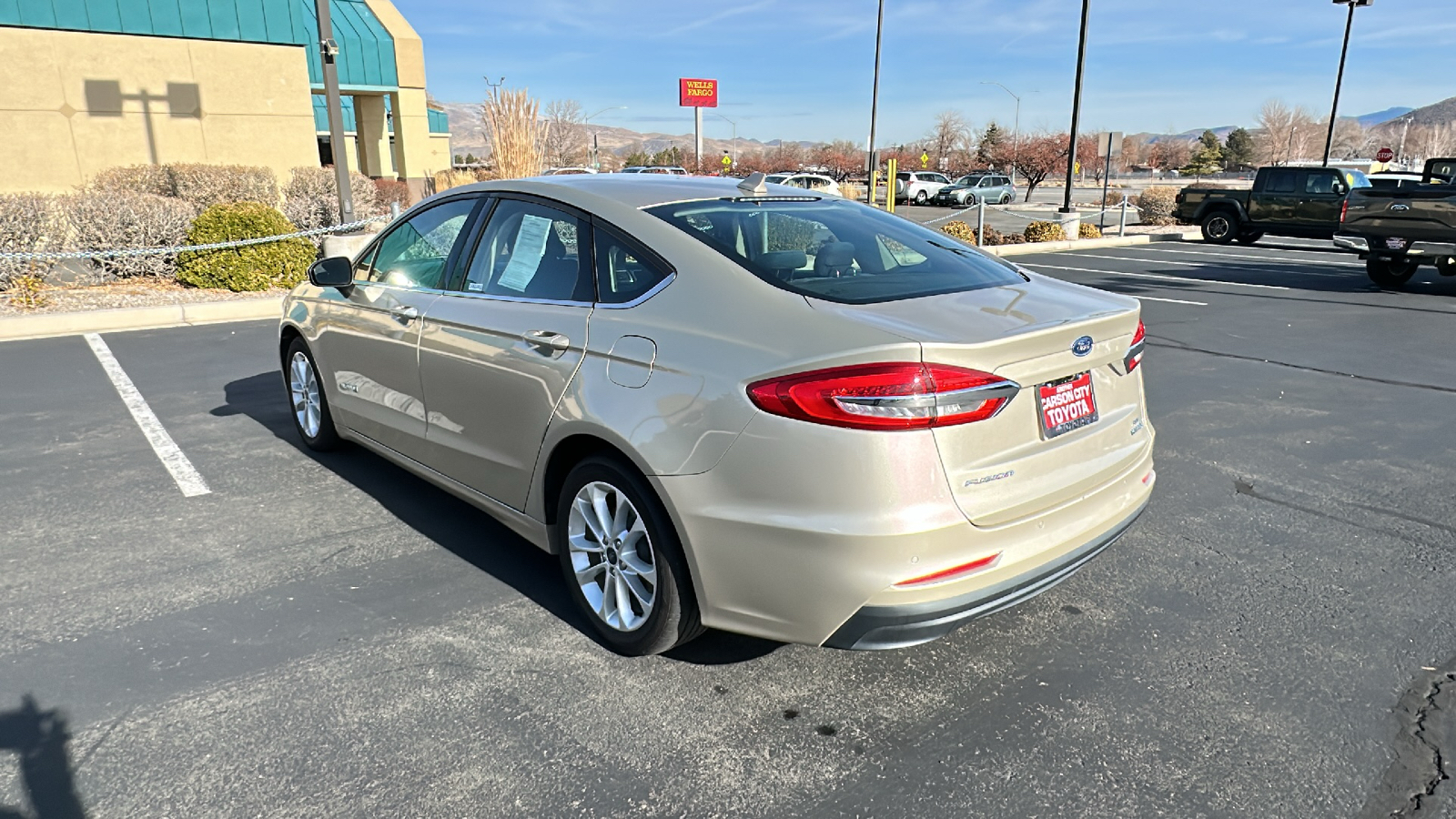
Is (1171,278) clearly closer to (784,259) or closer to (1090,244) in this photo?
(1090,244)

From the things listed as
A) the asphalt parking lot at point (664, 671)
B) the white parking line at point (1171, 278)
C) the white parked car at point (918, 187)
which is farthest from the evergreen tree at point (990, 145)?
the asphalt parking lot at point (664, 671)

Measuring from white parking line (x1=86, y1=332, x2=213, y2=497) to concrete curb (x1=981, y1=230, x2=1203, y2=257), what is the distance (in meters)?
13.7

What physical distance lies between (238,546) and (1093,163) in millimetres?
91830

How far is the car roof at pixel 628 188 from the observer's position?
3.50 m

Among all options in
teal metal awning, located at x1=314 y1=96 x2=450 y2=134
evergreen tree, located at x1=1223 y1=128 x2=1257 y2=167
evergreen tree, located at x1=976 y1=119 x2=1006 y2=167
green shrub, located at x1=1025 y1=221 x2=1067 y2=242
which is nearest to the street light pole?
green shrub, located at x1=1025 y1=221 x2=1067 y2=242

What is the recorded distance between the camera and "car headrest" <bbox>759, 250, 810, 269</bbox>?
3.05 metres

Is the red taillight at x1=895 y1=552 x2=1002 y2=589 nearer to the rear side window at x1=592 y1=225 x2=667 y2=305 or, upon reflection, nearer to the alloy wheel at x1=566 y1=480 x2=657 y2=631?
the alloy wheel at x1=566 y1=480 x2=657 y2=631

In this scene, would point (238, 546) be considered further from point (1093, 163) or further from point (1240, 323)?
point (1093, 163)

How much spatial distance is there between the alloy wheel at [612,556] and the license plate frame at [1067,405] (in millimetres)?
1252

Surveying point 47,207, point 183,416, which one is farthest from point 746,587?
point 47,207

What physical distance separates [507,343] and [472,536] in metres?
1.22

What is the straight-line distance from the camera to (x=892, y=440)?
8.06ft

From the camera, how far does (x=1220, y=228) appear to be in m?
22.1

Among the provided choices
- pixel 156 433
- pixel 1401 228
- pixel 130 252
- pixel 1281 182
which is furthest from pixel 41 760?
pixel 1281 182
